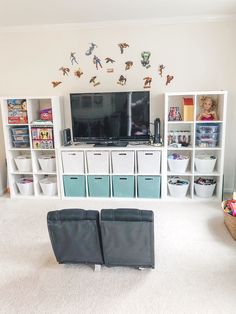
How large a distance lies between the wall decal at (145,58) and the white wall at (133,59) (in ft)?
0.16

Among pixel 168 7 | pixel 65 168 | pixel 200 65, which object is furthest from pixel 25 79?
pixel 200 65

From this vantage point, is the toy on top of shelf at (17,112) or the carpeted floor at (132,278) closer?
the carpeted floor at (132,278)

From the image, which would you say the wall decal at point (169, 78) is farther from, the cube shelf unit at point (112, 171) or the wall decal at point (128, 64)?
the cube shelf unit at point (112, 171)

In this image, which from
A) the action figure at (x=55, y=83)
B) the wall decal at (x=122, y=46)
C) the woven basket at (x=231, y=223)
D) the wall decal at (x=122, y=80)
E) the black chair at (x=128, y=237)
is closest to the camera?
the black chair at (x=128, y=237)

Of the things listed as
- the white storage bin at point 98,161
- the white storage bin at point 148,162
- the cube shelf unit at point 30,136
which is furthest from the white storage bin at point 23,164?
the white storage bin at point 148,162

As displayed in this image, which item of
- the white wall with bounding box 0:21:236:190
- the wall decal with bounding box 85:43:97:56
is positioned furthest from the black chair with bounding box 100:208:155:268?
the wall decal with bounding box 85:43:97:56

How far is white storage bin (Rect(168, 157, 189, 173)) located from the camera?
146 inches

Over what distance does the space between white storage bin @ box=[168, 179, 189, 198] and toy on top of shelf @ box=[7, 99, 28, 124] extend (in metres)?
2.21

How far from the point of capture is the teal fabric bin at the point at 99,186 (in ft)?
12.6

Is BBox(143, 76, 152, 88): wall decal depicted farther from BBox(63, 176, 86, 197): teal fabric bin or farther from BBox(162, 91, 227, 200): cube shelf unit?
BBox(63, 176, 86, 197): teal fabric bin

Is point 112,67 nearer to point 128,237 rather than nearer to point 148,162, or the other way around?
point 148,162

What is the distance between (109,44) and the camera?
380cm

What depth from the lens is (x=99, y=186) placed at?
3863 millimetres

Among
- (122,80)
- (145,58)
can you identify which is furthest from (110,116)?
(145,58)
